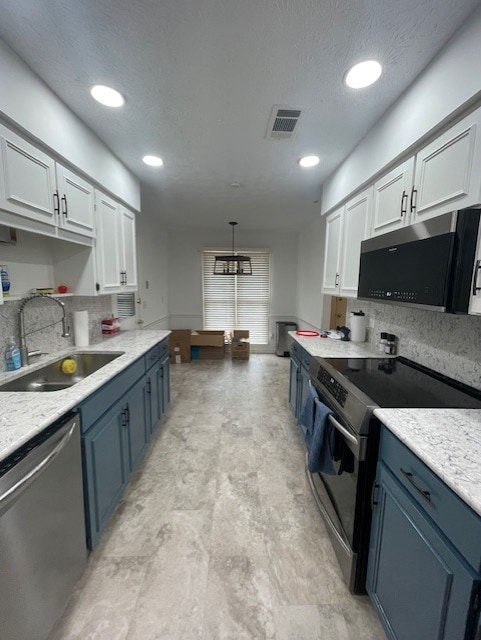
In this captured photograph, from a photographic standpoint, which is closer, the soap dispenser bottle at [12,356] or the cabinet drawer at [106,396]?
the cabinet drawer at [106,396]

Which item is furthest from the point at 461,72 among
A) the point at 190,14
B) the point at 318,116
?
the point at 190,14

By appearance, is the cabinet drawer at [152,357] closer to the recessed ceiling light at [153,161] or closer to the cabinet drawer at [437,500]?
the recessed ceiling light at [153,161]

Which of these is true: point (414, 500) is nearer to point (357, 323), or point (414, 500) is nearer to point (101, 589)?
point (101, 589)

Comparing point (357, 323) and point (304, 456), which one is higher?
point (357, 323)

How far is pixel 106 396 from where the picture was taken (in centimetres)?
159

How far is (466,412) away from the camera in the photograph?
1.19m

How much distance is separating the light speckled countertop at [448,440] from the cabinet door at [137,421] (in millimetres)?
1591

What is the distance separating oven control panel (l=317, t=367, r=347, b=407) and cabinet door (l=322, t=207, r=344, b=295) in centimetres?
108

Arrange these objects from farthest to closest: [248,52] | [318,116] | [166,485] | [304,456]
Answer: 1. [304,456]
2. [166,485]
3. [318,116]
4. [248,52]

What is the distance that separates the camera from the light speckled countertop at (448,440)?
0.77m

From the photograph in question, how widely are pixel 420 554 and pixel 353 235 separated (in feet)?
6.78

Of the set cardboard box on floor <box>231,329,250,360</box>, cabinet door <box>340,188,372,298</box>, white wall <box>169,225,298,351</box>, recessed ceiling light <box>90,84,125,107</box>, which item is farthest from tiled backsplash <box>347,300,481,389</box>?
white wall <box>169,225,298,351</box>

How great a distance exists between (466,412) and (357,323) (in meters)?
1.52

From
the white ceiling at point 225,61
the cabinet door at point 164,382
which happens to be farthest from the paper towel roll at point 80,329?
the white ceiling at point 225,61
